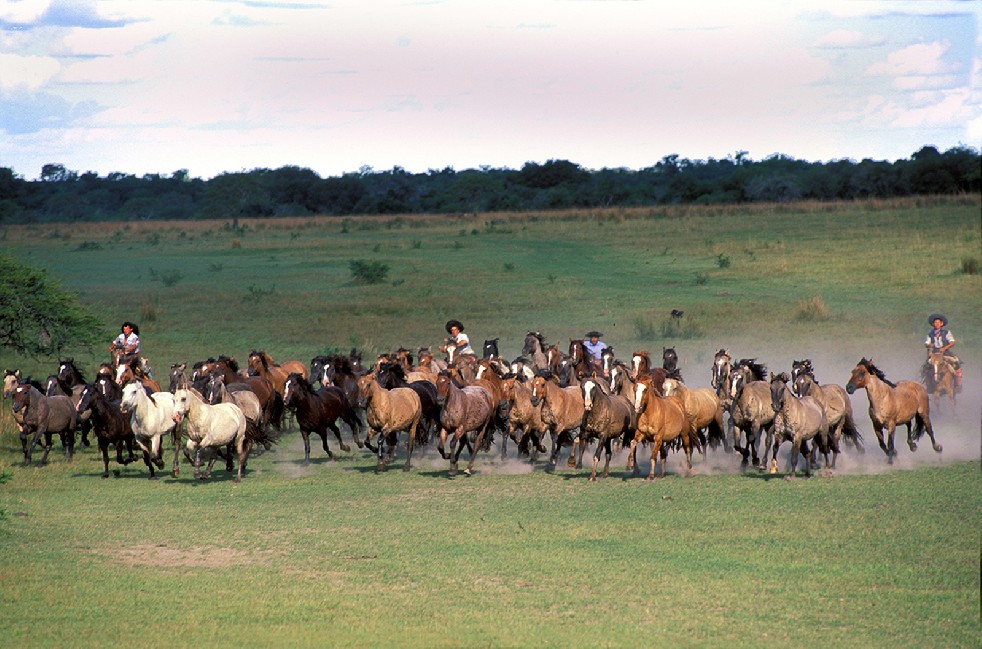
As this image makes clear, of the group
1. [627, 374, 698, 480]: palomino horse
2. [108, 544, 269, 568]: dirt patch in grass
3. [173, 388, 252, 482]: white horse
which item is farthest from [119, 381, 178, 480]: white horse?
[627, 374, 698, 480]: palomino horse

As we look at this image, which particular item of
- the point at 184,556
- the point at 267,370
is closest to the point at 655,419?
the point at 184,556

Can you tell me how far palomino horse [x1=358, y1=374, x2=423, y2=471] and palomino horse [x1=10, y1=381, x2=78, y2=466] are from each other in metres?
4.47

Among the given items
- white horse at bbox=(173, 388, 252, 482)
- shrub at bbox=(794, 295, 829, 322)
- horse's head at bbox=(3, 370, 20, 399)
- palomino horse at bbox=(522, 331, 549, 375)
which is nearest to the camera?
white horse at bbox=(173, 388, 252, 482)

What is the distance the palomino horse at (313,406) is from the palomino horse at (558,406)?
3.42 metres

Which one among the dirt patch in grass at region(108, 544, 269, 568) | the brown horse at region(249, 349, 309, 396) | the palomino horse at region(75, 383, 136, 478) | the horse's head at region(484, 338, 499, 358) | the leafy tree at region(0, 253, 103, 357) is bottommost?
the dirt patch in grass at region(108, 544, 269, 568)

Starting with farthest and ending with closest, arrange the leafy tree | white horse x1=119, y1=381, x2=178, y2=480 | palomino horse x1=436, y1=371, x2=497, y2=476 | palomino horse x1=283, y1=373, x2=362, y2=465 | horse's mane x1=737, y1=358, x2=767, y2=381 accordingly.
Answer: the leafy tree < palomino horse x1=283, y1=373, x2=362, y2=465 < horse's mane x1=737, y1=358, x2=767, y2=381 < palomino horse x1=436, y1=371, x2=497, y2=476 < white horse x1=119, y1=381, x2=178, y2=480

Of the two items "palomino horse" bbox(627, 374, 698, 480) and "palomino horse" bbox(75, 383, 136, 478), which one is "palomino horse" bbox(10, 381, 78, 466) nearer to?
"palomino horse" bbox(75, 383, 136, 478)

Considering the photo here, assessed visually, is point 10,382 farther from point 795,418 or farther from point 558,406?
point 795,418

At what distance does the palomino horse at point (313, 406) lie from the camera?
17.9 meters

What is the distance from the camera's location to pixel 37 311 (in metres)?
24.5

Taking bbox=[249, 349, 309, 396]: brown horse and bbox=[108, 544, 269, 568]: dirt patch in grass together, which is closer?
bbox=[108, 544, 269, 568]: dirt patch in grass

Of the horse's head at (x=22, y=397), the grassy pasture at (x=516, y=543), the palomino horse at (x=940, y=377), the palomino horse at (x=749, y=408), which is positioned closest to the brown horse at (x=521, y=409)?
the grassy pasture at (x=516, y=543)

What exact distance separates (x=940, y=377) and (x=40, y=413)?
14016mm

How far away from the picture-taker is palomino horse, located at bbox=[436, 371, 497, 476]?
56.4 ft
